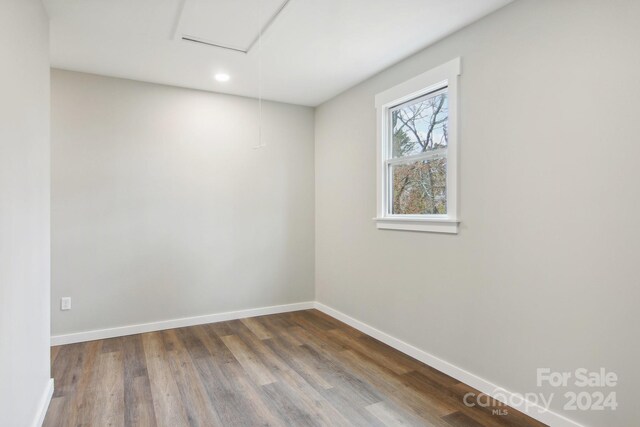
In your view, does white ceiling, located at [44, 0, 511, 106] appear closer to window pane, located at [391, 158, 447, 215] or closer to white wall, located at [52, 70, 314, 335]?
white wall, located at [52, 70, 314, 335]

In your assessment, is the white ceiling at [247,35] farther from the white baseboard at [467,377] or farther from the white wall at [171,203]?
the white baseboard at [467,377]

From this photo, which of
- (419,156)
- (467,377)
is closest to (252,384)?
(467,377)

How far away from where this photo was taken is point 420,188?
300 centimetres

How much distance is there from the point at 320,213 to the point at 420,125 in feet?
6.03

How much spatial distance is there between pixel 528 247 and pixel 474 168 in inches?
25.3

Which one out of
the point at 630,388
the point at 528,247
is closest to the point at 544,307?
the point at 528,247

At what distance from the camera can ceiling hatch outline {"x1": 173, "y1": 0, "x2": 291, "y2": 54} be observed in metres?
2.28

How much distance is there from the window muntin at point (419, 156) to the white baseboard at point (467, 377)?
3.78 feet

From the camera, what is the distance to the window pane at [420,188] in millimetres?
2781

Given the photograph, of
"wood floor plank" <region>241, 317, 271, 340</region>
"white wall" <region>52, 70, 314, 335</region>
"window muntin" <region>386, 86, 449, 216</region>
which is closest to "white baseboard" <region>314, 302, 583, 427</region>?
"wood floor plank" <region>241, 317, 271, 340</region>

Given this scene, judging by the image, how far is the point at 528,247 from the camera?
211 cm

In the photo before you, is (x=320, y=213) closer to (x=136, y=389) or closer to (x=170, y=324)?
(x=170, y=324)

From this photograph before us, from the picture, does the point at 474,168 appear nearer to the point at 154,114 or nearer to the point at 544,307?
the point at 544,307

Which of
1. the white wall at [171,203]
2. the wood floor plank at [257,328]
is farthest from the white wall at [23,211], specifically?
the wood floor plank at [257,328]
